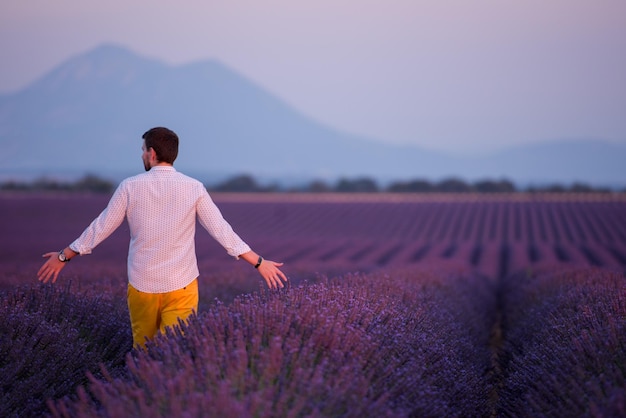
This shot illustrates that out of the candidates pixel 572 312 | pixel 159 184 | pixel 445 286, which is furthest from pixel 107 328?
pixel 445 286

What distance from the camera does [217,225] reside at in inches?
174

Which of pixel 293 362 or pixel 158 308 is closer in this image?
pixel 293 362

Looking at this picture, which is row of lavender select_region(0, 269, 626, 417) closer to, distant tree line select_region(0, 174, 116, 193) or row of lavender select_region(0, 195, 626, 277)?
row of lavender select_region(0, 195, 626, 277)

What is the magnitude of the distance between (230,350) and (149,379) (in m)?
0.42

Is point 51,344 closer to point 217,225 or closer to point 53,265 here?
point 53,265

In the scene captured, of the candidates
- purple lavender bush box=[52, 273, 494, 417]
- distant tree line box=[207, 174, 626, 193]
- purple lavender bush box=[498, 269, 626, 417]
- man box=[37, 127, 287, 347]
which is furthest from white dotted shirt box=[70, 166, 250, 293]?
distant tree line box=[207, 174, 626, 193]

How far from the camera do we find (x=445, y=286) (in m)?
8.68

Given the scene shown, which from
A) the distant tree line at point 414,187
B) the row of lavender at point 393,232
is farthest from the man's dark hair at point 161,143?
the distant tree line at point 414,187

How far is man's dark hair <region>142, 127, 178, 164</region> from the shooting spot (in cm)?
434

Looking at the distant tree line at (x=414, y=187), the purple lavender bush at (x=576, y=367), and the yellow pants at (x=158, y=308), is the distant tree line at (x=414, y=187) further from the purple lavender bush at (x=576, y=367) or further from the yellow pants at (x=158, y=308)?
the yellow pants at (x=158, y=308)

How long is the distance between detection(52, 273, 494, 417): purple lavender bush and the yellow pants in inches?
15.9

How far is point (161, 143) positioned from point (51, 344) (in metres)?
1.31

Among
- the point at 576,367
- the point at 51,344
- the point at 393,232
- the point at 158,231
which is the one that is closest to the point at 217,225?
the point at 158,231

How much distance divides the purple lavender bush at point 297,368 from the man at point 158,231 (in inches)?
16.8
